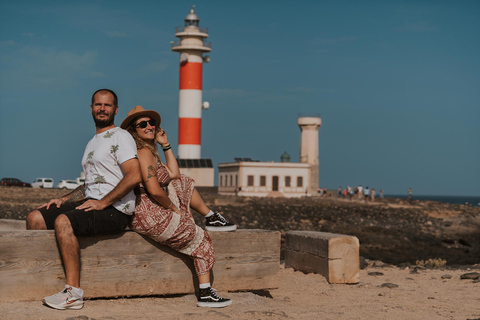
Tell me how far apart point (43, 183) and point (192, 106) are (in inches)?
552

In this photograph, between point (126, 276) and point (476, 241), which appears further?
point (476, 241)

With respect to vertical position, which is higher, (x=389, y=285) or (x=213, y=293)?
(x=213, y=293)

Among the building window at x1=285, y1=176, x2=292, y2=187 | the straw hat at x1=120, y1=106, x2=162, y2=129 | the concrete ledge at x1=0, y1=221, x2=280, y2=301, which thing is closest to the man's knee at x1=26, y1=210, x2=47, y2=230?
the concrete ledge at x1=0, y1=221, x2=280, y2=301

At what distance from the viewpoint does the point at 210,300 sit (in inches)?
222

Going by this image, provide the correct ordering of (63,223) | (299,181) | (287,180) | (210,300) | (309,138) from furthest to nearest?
1. (309,138)
2. (299,181)
3. (287,180)
4. (210,300)
5. (63,223)

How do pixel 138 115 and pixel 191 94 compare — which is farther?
pixel 191 94

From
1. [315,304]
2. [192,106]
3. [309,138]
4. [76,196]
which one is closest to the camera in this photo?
[76,196]

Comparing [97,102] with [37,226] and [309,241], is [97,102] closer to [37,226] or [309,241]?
[37,226]

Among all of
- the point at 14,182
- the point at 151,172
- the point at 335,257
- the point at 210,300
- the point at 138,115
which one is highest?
the point at 138,115

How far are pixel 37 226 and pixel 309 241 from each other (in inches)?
145

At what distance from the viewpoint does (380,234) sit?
2045 cm

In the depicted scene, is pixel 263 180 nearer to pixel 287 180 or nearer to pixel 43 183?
pixel 287 180

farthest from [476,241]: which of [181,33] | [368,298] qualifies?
[181,33]

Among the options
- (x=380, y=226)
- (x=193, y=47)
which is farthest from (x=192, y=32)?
(x=380, y=226)
